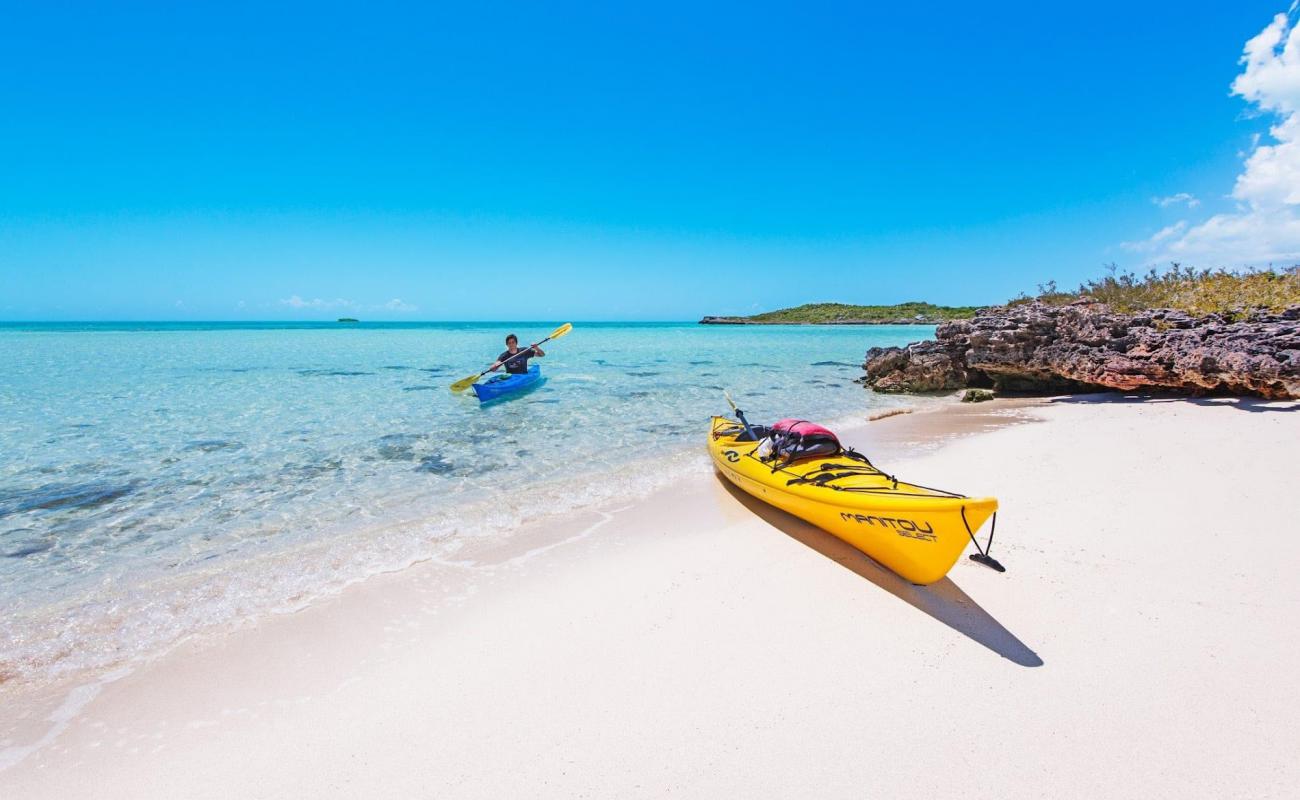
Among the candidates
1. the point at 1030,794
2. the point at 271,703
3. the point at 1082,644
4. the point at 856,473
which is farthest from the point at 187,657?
the point at 1082,644

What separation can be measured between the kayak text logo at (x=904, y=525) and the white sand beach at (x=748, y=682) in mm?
624

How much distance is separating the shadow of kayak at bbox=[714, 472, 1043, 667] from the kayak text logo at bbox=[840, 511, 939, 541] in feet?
1.96

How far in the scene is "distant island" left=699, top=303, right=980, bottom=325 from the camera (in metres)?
95.6

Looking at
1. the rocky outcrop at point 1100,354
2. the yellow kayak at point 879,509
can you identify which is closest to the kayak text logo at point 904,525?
the yellow kayak at point 879,509

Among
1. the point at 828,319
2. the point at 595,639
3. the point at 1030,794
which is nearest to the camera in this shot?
the point at 1030,794

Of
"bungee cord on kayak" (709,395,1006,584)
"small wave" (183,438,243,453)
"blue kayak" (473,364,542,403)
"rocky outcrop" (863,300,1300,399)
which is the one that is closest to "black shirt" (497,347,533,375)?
"blue kayak" (473,364,542,403)

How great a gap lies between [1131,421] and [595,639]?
11.8 m

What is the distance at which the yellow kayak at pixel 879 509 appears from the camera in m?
4.15

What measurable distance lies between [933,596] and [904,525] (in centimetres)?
75

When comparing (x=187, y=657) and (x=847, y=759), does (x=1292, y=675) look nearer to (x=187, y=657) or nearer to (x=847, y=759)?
(x=847, y=759)

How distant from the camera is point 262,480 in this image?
8.72 meters

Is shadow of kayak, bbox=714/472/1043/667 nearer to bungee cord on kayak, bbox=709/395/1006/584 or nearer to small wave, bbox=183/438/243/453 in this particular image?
bungee cord on kayak, bbox=709/395/1006/584

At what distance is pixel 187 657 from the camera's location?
14.0 ft

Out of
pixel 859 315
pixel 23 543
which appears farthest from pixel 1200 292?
pixel 859 315
